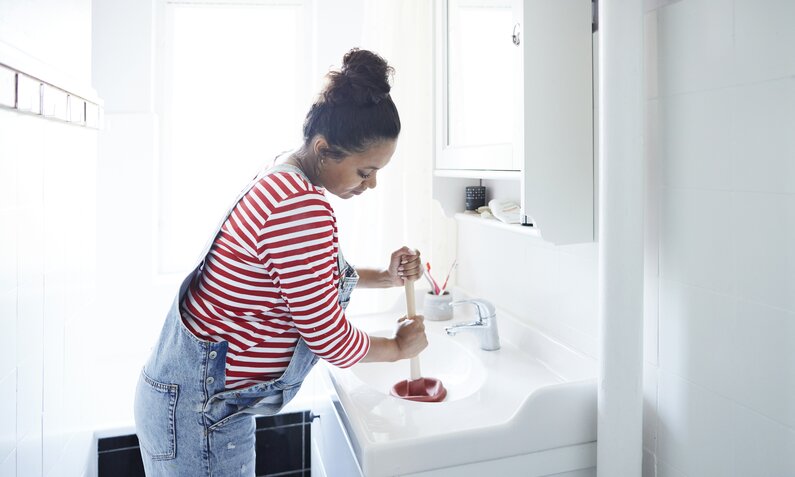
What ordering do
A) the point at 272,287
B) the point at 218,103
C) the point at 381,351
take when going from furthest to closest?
the point at 218,103 → the point at 381,351 → the point at 272,287

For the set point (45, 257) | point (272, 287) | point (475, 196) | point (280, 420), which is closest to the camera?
point (272, 287)

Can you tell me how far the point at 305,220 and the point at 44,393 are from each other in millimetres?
749

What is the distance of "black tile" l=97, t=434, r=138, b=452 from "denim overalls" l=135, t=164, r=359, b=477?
81cm

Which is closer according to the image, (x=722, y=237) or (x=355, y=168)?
(x=722, y=237)

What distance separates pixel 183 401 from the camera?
966 millimetres

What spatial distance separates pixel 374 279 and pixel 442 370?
34cm

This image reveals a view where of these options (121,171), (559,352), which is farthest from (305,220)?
(121,171)

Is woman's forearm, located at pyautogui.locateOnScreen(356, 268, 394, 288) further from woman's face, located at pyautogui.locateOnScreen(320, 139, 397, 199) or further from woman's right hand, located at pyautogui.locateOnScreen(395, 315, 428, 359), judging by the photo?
woman's face, located at pyautogui.locateOnScreen(320, 139, 397, 199)

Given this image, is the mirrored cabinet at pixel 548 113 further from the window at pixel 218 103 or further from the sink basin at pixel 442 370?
the window at pixel 218 103

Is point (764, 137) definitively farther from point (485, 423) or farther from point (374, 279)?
point (374, 279)

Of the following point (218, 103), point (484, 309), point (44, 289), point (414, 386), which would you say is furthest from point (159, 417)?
point (218, 103)

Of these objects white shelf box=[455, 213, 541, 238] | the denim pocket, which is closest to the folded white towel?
white shelf box=[455, 213, 541, 238]

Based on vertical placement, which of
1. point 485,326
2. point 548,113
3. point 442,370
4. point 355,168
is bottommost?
point 442,370

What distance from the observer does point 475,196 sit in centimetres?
157
